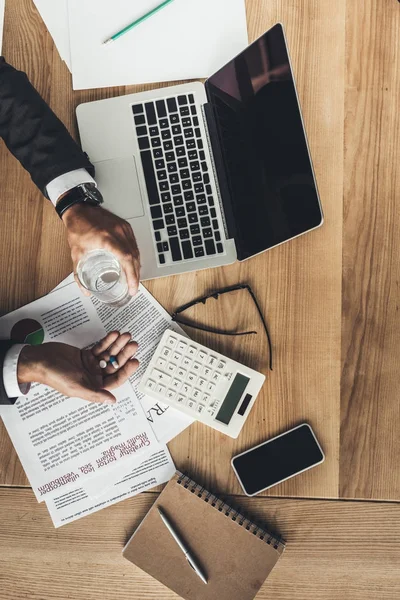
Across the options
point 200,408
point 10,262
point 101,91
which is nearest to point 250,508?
point 200,408

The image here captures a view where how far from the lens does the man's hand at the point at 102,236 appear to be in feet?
2.68

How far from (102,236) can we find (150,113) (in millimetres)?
230

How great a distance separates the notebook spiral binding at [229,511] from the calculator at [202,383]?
0.10 meters

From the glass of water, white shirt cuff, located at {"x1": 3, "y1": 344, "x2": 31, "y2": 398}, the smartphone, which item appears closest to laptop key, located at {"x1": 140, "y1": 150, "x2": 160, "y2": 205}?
the glass of water

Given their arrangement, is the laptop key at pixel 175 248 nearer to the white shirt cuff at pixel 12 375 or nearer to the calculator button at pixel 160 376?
the calculator button at pixel 160 376

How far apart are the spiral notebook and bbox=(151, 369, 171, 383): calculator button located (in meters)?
0.16

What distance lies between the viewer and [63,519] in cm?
86

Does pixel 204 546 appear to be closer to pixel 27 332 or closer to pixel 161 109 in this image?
pixel 27 332

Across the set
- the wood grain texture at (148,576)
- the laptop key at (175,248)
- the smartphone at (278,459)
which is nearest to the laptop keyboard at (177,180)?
the laptop key at (175,248)

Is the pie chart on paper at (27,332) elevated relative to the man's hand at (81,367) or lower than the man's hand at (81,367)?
elevated

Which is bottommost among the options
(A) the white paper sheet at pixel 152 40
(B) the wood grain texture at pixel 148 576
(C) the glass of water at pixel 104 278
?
(B) the wood grain texture at pixel 148 576

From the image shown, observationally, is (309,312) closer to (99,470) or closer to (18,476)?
(99,470)

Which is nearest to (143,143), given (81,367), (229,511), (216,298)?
(216,298)

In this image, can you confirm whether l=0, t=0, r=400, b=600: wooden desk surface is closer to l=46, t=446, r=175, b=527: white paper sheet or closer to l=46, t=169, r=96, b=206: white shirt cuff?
l=46, t=446, r=175, b=527: white paper sheet
